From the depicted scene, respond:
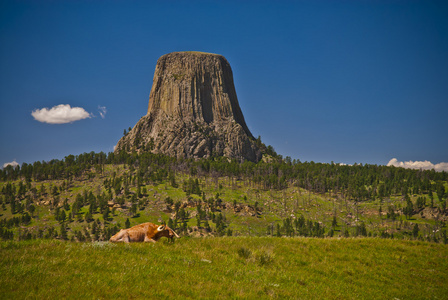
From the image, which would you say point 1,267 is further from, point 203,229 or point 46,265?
point 203,229

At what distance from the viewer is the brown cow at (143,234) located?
738 inches

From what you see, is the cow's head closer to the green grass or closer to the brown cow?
the brown cow

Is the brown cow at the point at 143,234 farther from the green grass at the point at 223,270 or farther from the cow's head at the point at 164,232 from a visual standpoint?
the green grass at the point at 223,270

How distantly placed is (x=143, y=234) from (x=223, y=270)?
7.61m

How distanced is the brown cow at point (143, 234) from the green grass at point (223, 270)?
4.80 feet

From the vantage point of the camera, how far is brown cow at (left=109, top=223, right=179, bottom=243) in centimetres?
1875

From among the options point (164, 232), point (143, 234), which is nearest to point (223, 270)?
point (164, 232)

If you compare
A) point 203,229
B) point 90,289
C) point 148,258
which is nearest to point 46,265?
point 90,289

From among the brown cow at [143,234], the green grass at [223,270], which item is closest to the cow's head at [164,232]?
the brown cow at [143,234]

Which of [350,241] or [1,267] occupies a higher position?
[1,267]

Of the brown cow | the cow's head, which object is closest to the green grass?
the cow's head

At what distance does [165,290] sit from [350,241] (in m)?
19.4

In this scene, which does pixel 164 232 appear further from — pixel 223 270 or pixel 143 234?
pixel 223 270

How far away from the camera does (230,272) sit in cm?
1462
